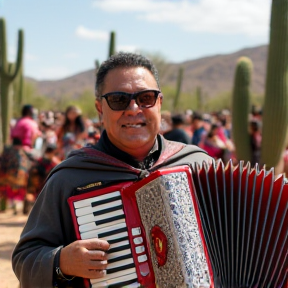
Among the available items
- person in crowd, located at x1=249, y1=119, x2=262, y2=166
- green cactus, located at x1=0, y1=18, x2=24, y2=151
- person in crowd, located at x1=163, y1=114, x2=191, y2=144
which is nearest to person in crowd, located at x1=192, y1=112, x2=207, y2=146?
person in crowd, located at x1=249, y1=119, x2=262, y2=166

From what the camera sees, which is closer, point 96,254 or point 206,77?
point 96,254

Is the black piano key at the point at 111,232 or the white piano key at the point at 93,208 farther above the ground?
the white piano key at the point at 93,208

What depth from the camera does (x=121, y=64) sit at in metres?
2.30

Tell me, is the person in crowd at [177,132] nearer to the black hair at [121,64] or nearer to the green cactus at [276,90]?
the green cactus at [276,90]

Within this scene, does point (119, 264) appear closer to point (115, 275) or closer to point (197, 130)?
point (115, 275)

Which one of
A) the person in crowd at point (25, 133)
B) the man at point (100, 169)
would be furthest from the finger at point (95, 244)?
the person in crowd at point (25, 133)

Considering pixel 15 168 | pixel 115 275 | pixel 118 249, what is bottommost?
pixel 15 168

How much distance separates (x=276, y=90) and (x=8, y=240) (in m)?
4.12

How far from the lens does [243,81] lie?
743 cm

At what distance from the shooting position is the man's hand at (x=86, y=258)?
2074 mm

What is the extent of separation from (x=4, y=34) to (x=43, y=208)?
11460mm

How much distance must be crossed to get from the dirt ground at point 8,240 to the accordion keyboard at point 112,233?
3191 millimetres

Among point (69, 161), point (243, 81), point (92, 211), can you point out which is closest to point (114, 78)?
point (69, 161)

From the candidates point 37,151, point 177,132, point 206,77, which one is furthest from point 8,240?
point 206,77
